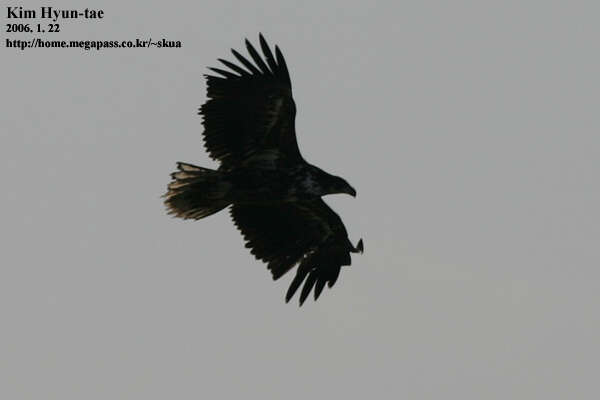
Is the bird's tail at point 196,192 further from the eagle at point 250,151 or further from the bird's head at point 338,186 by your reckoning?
the bird's head at point 338,186

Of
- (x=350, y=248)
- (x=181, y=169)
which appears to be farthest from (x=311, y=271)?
(x=181, y=169)

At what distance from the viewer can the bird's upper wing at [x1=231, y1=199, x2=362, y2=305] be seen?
28.9 m

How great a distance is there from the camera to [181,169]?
2800 cm

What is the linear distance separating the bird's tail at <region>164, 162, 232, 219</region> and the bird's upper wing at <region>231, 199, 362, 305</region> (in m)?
0.66

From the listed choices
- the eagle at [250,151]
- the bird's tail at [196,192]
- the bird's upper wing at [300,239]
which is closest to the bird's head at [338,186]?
the eagle at [250,151]

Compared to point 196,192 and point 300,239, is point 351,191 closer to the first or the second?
point 300,239

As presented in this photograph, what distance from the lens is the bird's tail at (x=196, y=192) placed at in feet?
91.6

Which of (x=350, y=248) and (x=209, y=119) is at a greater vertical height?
(x=209, y=119)

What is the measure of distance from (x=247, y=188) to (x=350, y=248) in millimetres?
2074

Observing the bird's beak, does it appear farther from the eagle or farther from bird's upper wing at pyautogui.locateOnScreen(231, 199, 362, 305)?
bird's upper wing at pyautogui.locateOnScreen(231, 199, 362, 305)

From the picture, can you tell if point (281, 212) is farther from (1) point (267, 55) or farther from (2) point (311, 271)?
(1) point (267, 55)

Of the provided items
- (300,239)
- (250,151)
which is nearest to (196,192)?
(250,151)

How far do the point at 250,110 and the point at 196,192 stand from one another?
4.66ft

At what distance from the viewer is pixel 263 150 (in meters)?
28.1
